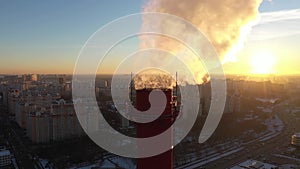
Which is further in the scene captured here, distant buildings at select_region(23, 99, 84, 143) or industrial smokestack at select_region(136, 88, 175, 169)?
distant buildings at select_region(23, 99, 84, 143)

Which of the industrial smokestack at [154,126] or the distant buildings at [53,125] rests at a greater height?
the industrial smokestack at [154,126]

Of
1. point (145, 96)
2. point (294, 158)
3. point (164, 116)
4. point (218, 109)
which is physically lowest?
point (294, 158)

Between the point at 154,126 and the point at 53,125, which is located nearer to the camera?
the point at 154,126

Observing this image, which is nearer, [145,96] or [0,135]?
→ [145,96]

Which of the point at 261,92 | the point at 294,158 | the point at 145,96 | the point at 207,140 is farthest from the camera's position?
the point at 261,92

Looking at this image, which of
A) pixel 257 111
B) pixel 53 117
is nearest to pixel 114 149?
pixel 53 117

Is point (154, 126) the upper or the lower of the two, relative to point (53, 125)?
upper

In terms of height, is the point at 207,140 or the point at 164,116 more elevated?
the point at 164,116

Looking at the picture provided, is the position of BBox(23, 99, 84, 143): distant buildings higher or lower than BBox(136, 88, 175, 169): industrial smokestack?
lower

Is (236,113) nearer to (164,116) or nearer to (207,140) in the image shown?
(207,140)

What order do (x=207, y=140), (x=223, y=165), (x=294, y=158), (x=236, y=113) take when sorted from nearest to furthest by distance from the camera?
(x=223, y=165) → (x=294, y=158) → (x=207, y=140) → (x=236, y=113)

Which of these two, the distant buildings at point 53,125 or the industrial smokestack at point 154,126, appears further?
the distant buildings at point 53,125
